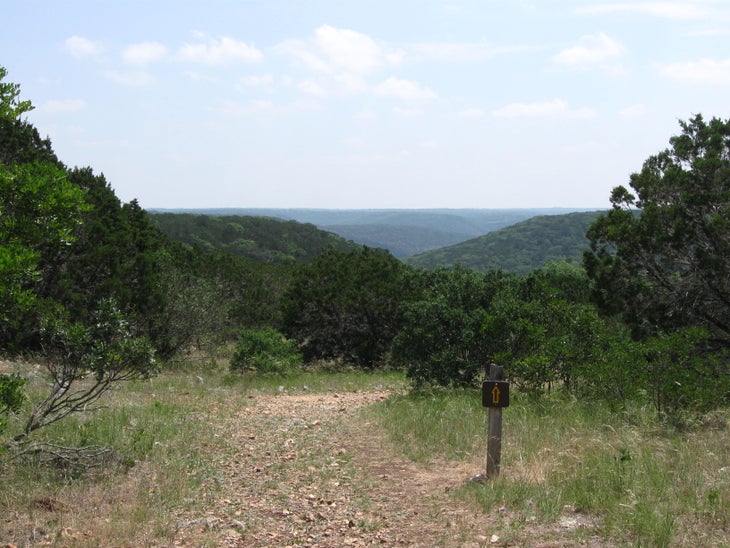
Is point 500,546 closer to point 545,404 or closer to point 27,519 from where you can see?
point 27,519

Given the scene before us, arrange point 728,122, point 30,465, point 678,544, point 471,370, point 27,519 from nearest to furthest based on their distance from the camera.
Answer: point 678,544, point 27,519, point 30,465, point 471,370, point 728,122

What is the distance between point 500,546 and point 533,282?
28.8ft

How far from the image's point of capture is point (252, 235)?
92.4 meters

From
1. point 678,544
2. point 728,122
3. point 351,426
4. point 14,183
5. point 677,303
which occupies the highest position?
point 728,122

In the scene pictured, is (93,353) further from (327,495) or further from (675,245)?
(675,245)

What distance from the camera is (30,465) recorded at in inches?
231

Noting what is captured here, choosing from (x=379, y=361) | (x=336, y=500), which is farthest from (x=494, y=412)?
(x=379, y=361)

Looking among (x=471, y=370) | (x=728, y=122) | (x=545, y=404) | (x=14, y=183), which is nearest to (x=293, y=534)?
(x=14, y=183)

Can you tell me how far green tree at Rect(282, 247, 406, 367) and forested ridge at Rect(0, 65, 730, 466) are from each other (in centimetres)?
4

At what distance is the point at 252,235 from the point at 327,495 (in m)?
88.6

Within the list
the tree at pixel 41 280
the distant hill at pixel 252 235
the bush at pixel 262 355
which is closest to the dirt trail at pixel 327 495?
the tree at pixel 41 280

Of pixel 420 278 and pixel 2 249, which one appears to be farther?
pixel 420 278

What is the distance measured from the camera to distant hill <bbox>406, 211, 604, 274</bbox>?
376 feet

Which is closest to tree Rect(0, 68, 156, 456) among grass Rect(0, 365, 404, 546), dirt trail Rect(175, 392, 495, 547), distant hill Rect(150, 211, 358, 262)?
grass Rect(0, 365, 404, 546)
